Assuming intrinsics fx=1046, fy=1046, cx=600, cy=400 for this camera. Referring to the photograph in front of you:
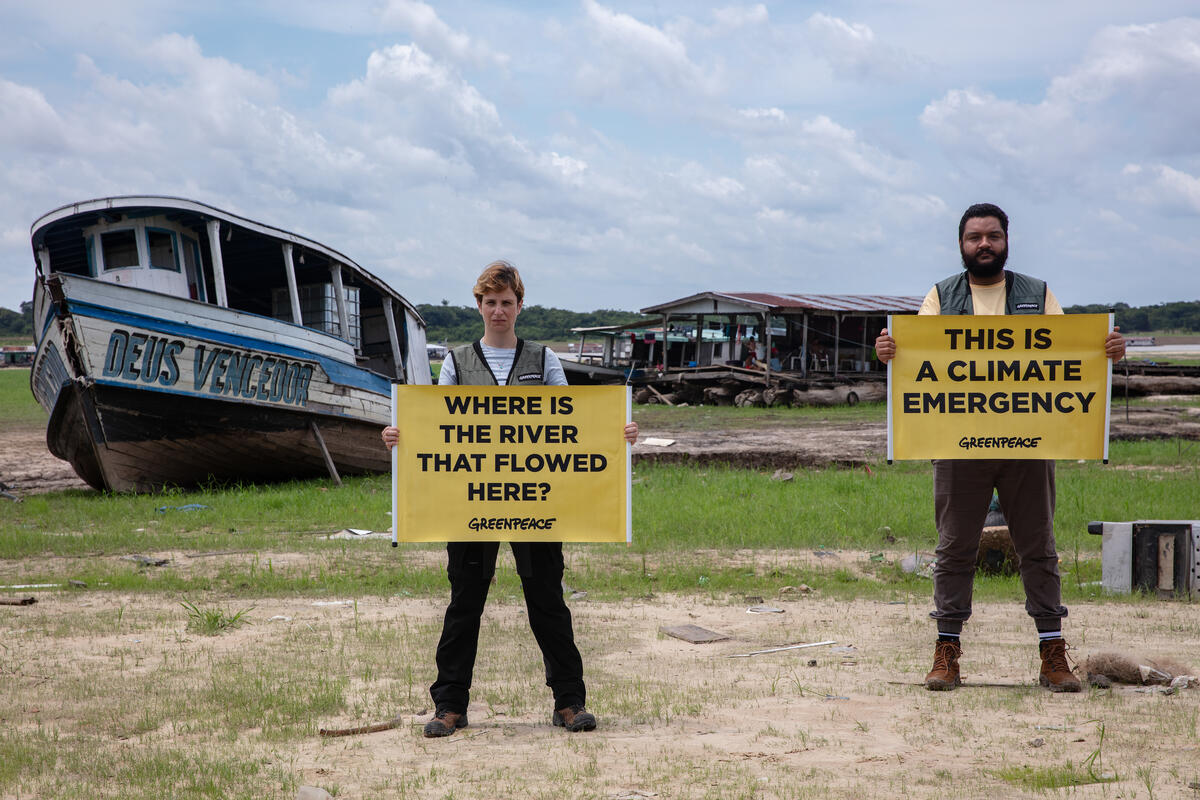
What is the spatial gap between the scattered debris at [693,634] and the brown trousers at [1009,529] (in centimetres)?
151

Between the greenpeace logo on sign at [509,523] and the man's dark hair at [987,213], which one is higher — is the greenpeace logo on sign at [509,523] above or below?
below

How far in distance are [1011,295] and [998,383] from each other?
0.43 m

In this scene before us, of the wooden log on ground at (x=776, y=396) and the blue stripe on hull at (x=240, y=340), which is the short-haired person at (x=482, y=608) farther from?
the wooden log on ground at (x=776, y=396)

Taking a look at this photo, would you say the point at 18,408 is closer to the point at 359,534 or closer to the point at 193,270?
the point at 193,270

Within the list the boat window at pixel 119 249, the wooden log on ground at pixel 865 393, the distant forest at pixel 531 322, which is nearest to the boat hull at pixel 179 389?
the boat window at pixel 119 249

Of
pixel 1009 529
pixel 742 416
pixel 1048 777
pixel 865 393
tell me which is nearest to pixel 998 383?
pixel 1009 529

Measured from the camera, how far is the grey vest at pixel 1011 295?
4.89 metres

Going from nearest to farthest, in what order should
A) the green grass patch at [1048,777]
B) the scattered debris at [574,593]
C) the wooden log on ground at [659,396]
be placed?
1. the green grass patch at [1048,777]
2. the scattered debris at [574,593]
3. the wooden log on ground at [659,396]

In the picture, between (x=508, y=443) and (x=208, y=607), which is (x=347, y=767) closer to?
(x=508, y=443)

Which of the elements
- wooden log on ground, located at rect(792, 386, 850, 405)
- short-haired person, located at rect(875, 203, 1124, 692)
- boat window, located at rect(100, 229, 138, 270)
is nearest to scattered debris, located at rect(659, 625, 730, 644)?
short-haired person, located at rect(875, 203, 1124, 692)

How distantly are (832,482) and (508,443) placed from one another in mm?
9395

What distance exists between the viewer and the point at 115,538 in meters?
10.1

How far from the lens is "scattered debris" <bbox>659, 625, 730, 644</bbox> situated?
5.94 metres

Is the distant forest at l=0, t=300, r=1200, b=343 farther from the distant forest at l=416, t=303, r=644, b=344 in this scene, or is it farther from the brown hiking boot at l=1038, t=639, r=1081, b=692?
the brown hiking boot at l=1038, t=639, r=1081, b=692
